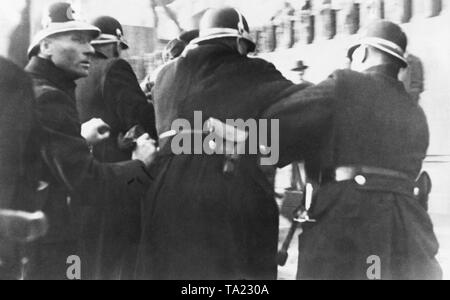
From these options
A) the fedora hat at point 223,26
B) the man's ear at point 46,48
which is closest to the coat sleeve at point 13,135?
the man's ear at point 46,48

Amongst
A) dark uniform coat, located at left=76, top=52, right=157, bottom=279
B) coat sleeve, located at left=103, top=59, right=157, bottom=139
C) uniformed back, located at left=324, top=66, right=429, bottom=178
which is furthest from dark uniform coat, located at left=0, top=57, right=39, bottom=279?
uniformed back, located at left=324, top=66, right=429, bottom=178

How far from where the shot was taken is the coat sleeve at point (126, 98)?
4.43 meters

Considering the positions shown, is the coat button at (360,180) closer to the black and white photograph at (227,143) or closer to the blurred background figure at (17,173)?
the black and white photograph at (227,143)

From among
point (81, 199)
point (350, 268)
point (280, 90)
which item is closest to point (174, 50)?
point (280, 90)

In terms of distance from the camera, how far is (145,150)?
439 centimetres

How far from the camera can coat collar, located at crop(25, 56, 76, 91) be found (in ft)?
14.3

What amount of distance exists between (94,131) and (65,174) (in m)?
0.32

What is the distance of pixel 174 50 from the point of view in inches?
175

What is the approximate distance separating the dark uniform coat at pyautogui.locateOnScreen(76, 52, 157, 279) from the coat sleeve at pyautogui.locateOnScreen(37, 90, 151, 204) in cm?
7

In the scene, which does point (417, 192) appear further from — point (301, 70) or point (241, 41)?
point (241, 41)

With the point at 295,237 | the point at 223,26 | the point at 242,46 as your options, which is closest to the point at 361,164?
the point at 295,237

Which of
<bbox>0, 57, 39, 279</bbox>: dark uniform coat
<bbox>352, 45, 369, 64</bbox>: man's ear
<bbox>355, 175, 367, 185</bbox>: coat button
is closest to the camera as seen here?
<bbox>355, 175, 367, 185</bbox>: coat button

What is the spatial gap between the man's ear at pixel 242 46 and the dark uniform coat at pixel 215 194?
0.13 ft

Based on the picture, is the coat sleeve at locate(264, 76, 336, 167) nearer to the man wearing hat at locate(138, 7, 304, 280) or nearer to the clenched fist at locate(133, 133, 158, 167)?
the man wearing hat at locate(138, 7, 304, 280)
